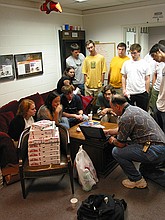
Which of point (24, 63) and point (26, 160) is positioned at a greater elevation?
point (24, 63)

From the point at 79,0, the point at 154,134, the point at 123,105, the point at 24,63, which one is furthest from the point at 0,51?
the point at 154,134

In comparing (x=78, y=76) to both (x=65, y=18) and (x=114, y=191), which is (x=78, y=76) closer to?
(x=65, y=18)

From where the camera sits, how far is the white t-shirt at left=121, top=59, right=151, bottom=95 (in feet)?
13.9

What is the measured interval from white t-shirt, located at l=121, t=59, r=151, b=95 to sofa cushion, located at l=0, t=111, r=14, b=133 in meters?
2.25

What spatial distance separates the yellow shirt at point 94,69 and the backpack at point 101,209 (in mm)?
3088

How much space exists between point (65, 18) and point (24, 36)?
1.45m

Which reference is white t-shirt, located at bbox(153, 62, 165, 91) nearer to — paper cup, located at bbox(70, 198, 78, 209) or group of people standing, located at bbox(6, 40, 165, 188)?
group of people standing, located at bbox(6, 40, 165, 188)

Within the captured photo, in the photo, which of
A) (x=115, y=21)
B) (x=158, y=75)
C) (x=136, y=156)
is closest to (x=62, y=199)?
(x=136, y=156)

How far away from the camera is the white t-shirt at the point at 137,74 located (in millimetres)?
4246

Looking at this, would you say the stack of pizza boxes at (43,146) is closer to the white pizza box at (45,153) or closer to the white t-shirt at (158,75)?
the white pizza box at (45,153)

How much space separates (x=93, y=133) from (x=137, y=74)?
1956 millimetres

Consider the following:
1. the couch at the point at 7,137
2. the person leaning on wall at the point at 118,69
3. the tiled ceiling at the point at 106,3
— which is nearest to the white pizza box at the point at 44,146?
the couch at the point at 7,137

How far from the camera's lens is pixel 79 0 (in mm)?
4387

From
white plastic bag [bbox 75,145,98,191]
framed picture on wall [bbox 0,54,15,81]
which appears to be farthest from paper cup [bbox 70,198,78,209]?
framed picture on wall [bbox 0,54,15,81]
